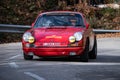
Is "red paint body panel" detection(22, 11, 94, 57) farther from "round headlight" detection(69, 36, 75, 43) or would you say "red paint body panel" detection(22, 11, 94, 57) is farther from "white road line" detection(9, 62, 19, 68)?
"white road line" detection(9, 62, 19, 68)

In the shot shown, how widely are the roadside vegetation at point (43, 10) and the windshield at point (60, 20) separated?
11110mm

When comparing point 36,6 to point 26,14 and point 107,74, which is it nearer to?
point 26,14

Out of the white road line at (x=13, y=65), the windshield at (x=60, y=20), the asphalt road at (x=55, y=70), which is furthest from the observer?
the windshield at (x=60, y=20)

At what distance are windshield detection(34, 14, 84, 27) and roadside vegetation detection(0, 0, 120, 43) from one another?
36.4 ft

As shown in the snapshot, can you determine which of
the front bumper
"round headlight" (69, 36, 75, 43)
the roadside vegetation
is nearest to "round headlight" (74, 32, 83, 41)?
"round headlight" (69, 36, 75, 43)

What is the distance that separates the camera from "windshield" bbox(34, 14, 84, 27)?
602 inches

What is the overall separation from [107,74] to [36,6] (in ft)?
72.1

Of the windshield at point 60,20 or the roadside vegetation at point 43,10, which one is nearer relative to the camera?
the windshield at point 60,20

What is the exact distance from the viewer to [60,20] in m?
15.5

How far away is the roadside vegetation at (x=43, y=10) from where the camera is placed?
30188mm

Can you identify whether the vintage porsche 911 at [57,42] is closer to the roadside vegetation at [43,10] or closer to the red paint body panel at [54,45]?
the red paint body panel at [54,45]

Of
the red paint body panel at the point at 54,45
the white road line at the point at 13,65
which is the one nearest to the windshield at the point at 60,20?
the red paint body panel at the point at 54,45

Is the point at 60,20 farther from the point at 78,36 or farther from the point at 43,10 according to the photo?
the point at 43,10

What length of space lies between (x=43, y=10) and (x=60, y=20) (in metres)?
17.8
